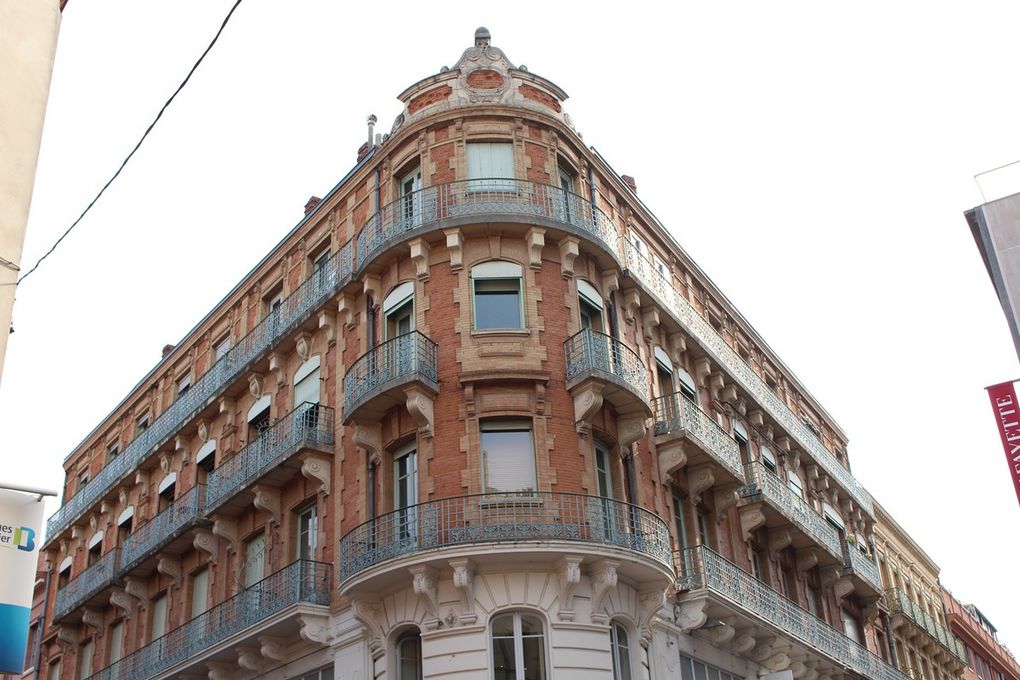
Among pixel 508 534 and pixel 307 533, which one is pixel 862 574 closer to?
pixel 307 533

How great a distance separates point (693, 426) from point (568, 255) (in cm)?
500

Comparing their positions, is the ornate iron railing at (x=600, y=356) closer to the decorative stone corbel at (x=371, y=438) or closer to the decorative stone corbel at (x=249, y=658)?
the decorative stone corbel at (x=371, y=438)

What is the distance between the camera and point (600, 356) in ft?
71.4

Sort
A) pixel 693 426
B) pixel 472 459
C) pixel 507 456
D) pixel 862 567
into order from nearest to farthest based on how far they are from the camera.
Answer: pixel 472 459 < pixel 507 456 < pixel 693 426 < pixel 862 567

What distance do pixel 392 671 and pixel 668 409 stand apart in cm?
918

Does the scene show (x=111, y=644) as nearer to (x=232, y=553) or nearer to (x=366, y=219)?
(x=232, y=553)

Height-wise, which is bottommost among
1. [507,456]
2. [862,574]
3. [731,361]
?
[507,456]

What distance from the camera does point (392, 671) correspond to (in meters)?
19.7

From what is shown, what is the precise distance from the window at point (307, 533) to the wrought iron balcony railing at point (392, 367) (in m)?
3.12

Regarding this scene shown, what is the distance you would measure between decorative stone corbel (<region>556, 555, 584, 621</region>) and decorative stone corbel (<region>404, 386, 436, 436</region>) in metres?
3.84

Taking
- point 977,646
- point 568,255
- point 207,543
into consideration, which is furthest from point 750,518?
point 977,646

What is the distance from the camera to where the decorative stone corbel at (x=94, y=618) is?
3162cm

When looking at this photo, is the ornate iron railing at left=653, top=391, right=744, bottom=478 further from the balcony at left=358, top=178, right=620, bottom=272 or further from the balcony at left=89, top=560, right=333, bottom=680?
the balcony at left=89, top=560, right=333, bottom=680

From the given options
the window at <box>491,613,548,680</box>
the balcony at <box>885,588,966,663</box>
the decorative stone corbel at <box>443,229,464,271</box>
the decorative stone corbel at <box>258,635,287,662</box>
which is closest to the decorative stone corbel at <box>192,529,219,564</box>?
the decorative stone corbel at <box>258,635,287,662</box>
